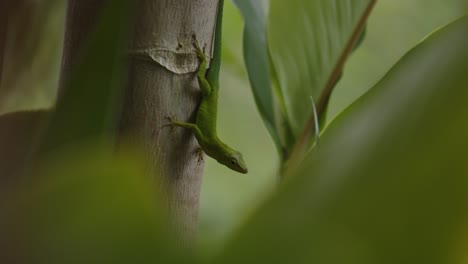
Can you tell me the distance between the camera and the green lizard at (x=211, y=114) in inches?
15.7

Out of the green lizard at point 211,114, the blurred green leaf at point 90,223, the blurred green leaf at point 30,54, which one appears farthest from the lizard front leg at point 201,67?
the blurred green leaf at point 90,223

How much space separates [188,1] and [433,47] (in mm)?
206

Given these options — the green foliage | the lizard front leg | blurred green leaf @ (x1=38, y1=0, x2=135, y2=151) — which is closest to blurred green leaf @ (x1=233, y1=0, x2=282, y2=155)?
the green foliage

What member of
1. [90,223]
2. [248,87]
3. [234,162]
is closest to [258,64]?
[234,162]

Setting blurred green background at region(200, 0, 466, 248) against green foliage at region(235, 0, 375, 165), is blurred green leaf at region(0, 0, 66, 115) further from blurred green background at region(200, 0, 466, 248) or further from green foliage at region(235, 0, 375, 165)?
blurred green background at region(200, 0, 466, 248)

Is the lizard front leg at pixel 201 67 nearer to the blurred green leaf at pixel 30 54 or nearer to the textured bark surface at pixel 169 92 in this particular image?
the textured bark surface at pixel 169 92

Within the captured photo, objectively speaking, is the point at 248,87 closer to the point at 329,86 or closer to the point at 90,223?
the point at 329,86

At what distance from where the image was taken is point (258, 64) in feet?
2.04

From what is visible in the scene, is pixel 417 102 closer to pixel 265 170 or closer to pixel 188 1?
pixel 188 1

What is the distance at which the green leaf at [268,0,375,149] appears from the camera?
609 mm

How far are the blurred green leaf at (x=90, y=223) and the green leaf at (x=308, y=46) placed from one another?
18.2 inches

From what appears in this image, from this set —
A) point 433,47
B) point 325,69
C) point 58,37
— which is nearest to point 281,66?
point 325,69

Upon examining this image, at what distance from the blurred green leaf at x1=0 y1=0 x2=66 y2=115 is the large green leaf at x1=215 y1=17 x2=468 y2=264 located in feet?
0.99

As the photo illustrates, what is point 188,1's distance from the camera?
0.35 m
